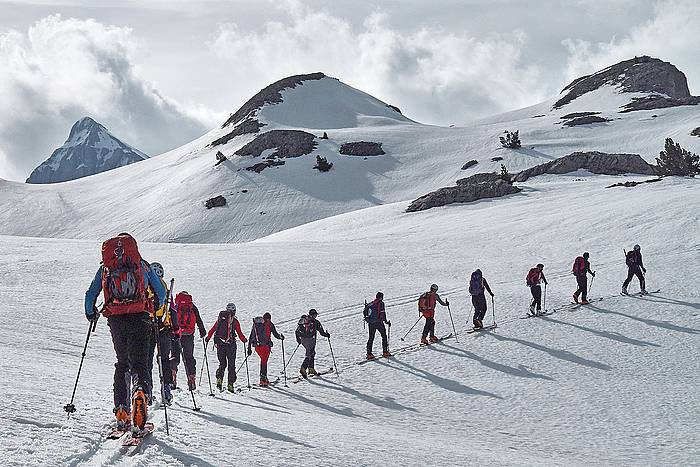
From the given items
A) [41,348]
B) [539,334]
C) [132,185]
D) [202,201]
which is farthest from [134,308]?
[132,185]

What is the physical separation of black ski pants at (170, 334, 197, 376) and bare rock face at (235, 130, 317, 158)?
2731 inches

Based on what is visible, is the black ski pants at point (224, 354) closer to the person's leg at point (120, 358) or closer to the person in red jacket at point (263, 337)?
the person in red jacket at point (263, 337)

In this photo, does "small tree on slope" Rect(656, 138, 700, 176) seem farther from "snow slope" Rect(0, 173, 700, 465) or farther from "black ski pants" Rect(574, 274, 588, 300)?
"black ski pants" Rect(574, 274, 588, 300)

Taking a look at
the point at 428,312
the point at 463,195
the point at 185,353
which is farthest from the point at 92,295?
the point at 463,195

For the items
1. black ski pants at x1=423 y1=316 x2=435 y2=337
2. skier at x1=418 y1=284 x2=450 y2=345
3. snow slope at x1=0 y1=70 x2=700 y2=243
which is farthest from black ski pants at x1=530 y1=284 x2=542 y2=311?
snow slope at x1=0 y1=70 x2=700 y2=243

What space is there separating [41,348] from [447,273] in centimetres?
1443

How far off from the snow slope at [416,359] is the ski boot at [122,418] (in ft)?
0.79

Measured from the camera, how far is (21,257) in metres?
25.4

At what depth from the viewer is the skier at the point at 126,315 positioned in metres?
5.83

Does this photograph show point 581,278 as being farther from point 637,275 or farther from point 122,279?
point 122,279

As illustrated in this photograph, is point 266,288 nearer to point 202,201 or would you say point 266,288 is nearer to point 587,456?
point 587,456

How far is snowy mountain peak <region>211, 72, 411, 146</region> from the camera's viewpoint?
102 meters

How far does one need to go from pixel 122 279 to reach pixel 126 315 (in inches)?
13.4

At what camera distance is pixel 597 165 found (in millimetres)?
52562
